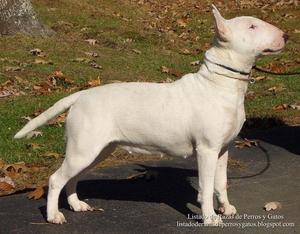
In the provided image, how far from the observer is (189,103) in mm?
5859

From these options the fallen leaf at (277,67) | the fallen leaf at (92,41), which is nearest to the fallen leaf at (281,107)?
the fallen leaf at (277,67)

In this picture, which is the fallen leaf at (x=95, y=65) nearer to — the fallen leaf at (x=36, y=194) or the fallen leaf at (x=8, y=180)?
the fallen leaf at (x=8, y=180)

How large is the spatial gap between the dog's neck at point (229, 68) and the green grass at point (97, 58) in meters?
3.18

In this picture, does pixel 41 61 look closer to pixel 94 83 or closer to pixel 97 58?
pixel 97 58

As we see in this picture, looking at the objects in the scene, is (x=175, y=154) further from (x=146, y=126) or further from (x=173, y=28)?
(x=173, y=28)

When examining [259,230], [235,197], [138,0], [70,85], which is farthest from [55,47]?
[138,0]

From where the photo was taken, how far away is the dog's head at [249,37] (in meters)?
5.75

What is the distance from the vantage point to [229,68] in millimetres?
5836

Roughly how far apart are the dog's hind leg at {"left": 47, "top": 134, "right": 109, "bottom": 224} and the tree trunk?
8.88m

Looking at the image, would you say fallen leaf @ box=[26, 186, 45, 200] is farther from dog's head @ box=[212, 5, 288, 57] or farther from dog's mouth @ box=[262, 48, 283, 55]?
dog's mouth @ box=[262, 48, 283, 55]

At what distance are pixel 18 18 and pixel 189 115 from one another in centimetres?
949

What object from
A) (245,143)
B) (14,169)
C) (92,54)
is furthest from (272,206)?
(92,54)

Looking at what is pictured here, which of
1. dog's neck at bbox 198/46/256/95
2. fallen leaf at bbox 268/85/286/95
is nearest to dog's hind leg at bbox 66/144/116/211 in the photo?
dog's neck at bbox 198/46/256/95

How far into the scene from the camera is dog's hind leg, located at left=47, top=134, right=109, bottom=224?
19.6ft
